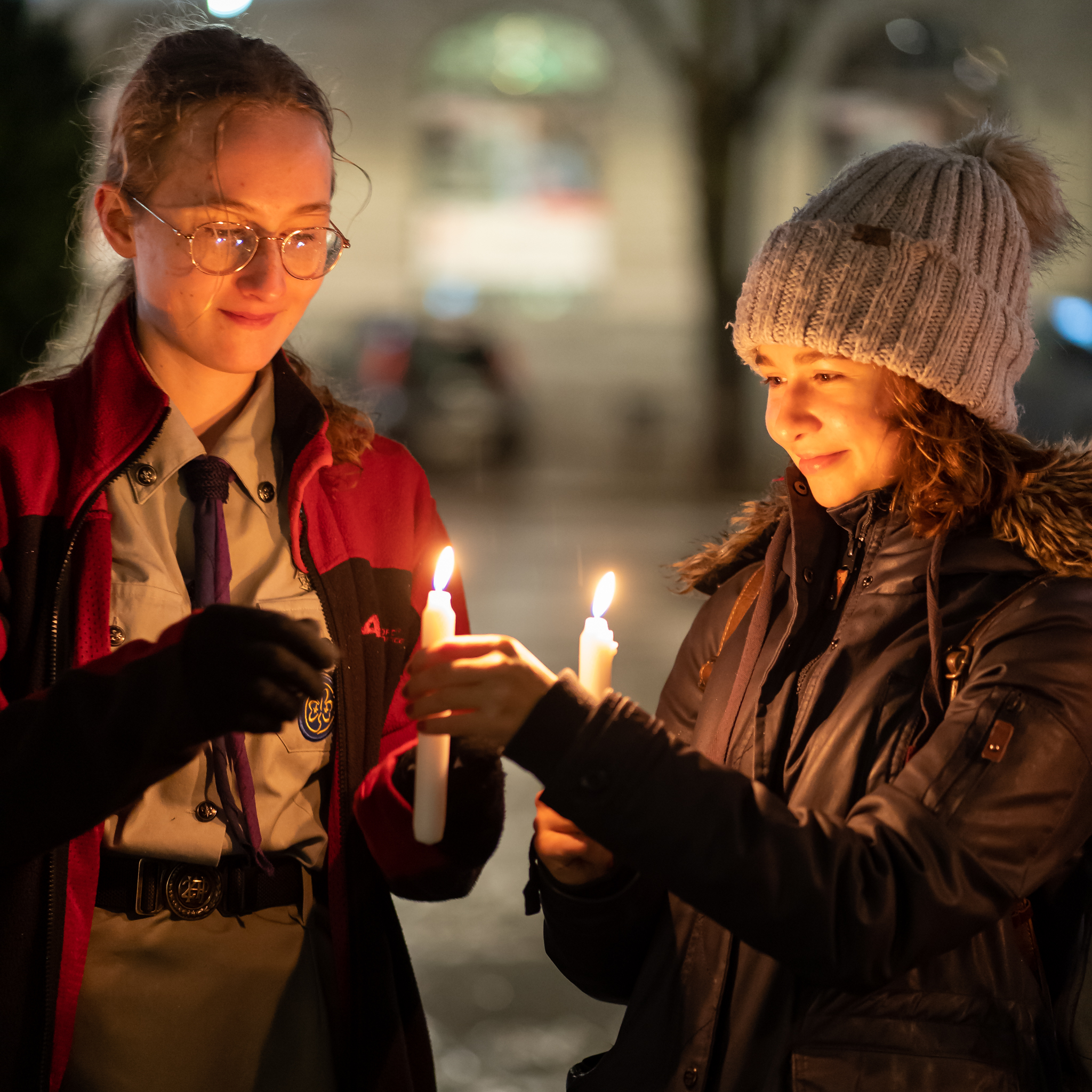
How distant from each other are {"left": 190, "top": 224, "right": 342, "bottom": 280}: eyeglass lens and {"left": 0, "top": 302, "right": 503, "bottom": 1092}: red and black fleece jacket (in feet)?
0.76

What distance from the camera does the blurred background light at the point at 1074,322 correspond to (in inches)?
517

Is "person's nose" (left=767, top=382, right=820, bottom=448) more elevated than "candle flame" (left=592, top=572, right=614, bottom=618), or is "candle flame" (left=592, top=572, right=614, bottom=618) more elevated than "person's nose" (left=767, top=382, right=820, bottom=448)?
"person's nose" (left=767, top=382, right=820, bottom=448)

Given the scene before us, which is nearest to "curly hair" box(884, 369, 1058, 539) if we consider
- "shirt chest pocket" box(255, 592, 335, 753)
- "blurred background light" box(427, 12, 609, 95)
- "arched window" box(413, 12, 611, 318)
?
"shirt chest pocket" box(255, 592, 335, 753)

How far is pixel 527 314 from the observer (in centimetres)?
2480

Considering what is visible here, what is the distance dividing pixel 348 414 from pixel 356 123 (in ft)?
76.2

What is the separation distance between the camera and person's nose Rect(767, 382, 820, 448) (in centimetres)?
221

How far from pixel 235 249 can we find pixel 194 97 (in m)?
0.30

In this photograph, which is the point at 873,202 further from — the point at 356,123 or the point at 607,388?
the point at 356,123

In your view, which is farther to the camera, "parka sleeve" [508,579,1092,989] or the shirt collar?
the shirt collar

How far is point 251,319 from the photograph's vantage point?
7.57 ft

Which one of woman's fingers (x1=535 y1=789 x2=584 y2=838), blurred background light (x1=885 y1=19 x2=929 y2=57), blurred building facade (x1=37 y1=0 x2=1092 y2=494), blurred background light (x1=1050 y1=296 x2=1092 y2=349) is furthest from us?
blurred background light (x1=885 y1=19 x2=929 y2=57)

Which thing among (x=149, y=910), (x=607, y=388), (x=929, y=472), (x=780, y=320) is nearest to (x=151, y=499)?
(x=149, y=910)

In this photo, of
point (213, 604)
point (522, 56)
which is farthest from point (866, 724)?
A: point (522, 56)

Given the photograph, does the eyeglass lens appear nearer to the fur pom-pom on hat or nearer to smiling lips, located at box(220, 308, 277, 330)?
smiling lips, located at box(220, 308, 277, 330)
